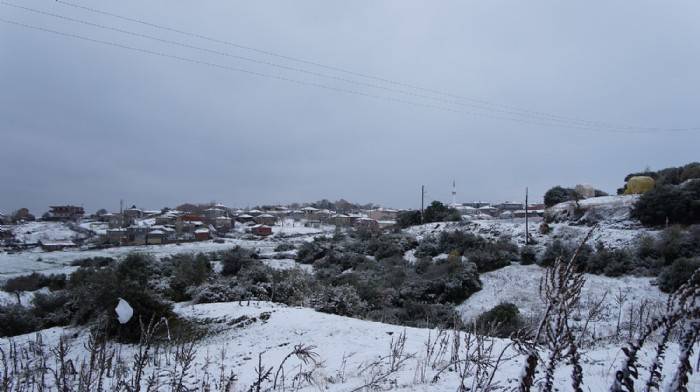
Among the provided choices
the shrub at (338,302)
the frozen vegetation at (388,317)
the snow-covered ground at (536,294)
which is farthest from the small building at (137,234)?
the snow-covered ground at (536,294)

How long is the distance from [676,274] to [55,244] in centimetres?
4867

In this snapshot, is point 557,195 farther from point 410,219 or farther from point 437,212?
point 410,219

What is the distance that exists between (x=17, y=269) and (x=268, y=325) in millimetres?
24788

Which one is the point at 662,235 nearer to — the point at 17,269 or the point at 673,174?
the point at 673,174

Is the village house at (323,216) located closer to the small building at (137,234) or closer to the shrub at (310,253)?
the small building at (137,234)

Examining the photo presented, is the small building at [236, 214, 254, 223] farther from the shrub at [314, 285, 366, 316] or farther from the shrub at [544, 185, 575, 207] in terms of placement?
the shrub at [314, 285, 366, 316]

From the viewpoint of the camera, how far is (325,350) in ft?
21.2

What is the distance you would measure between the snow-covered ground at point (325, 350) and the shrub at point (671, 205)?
54.0 ft

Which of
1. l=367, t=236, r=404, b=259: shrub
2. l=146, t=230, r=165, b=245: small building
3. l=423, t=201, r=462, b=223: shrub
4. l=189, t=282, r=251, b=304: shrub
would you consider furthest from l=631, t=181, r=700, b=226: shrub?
l=146, t=230, r=165, b=245: small building

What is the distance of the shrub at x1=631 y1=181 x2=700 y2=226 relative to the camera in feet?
57.0

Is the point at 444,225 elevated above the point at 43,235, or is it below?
above

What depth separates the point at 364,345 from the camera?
6.66 m

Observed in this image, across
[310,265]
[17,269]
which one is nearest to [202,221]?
[17,269]

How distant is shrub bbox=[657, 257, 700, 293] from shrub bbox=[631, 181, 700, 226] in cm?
612
